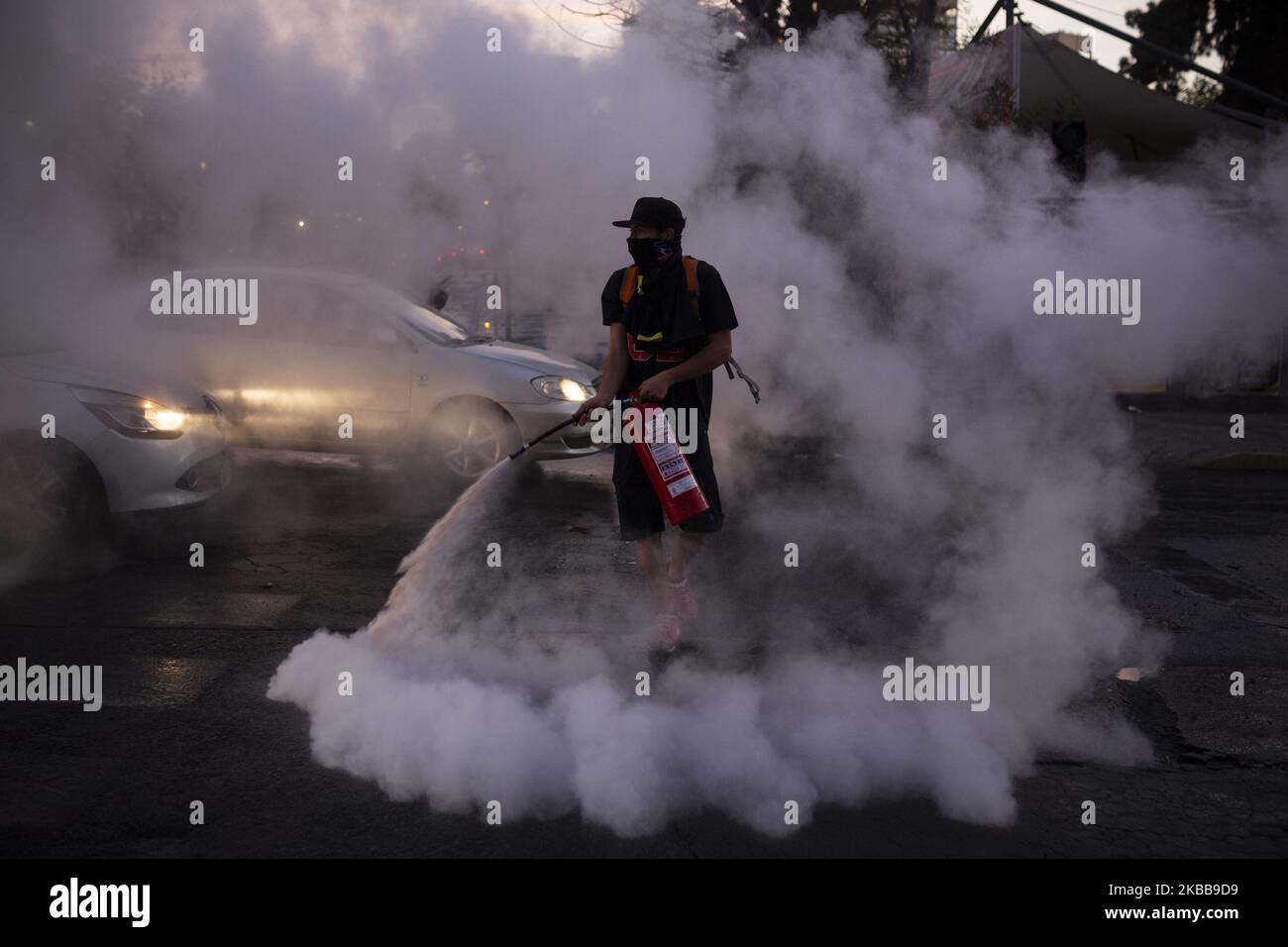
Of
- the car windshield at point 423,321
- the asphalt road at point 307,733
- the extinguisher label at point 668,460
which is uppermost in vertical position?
the car windshield at point 423,321

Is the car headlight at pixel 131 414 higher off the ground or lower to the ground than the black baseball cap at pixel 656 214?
lower

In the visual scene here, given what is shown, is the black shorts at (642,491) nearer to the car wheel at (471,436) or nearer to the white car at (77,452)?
the white car at (77,452)

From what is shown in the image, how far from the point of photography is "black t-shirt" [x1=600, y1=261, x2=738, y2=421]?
4.38 m

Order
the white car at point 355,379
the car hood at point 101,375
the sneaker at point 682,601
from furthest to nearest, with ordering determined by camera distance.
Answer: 1. the white car at point 355,379
2. the car hood at point 101,375
3. the sneaker at point 682,601

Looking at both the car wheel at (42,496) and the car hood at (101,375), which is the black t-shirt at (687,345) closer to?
the car hood at (101,375)

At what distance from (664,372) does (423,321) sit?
162 inches

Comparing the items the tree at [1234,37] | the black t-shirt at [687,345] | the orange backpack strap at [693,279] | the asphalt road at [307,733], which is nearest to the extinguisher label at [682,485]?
the black t-shirt at [687,345]

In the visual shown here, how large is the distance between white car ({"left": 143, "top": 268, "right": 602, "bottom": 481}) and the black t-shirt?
10.1 feet

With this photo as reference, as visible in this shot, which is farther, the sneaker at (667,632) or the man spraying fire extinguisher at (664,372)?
the sneaker at (667,632)

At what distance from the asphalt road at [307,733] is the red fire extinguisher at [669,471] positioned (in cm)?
147

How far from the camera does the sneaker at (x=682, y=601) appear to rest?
4.64 meters

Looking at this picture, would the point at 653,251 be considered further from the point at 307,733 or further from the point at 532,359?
the point at 532,359

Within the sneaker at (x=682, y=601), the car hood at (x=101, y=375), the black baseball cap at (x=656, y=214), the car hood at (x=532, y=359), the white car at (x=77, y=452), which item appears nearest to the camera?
→ the black baseball cap at (x=656, y=214)

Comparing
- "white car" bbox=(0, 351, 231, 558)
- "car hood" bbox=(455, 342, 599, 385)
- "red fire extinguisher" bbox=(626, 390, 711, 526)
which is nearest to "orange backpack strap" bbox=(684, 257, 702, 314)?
"red fire extinguisher" bbox=(626, 390, 711, 526)
